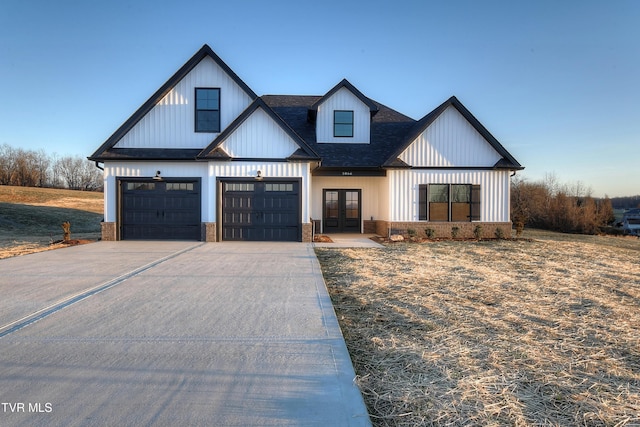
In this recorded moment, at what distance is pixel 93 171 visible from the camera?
230 feet

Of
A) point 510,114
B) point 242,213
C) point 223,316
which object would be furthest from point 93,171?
point 223,316

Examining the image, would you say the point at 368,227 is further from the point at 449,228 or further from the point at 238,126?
the point at 238,126

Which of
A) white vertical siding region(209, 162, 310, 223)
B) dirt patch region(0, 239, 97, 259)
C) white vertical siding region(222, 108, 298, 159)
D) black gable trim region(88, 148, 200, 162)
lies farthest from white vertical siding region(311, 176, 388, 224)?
dirt patch region(0, 239, 97, 259)

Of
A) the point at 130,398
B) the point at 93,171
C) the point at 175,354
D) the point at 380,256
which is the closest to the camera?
the point at 130,398

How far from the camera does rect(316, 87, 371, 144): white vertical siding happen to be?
1731 centimetres

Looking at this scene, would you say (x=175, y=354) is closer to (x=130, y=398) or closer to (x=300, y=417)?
(x=130, y=398)

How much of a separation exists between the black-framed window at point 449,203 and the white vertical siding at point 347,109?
414 centimetres

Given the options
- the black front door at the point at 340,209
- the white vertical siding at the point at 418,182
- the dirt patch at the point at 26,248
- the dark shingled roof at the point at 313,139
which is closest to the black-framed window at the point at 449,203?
the white vertical siding at the point at 418,182

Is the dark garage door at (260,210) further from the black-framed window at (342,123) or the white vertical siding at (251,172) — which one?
the black-framed window at (342,123)

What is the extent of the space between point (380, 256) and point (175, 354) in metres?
7.90

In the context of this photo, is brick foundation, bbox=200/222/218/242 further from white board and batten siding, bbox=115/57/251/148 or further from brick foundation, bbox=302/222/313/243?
brick foundation, bbox=302/222/313/243

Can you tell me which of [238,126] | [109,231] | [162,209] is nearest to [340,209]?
[238,126]

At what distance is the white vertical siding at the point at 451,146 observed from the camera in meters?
15.7

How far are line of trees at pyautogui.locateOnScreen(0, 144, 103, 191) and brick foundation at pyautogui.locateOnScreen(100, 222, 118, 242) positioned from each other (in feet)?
188
